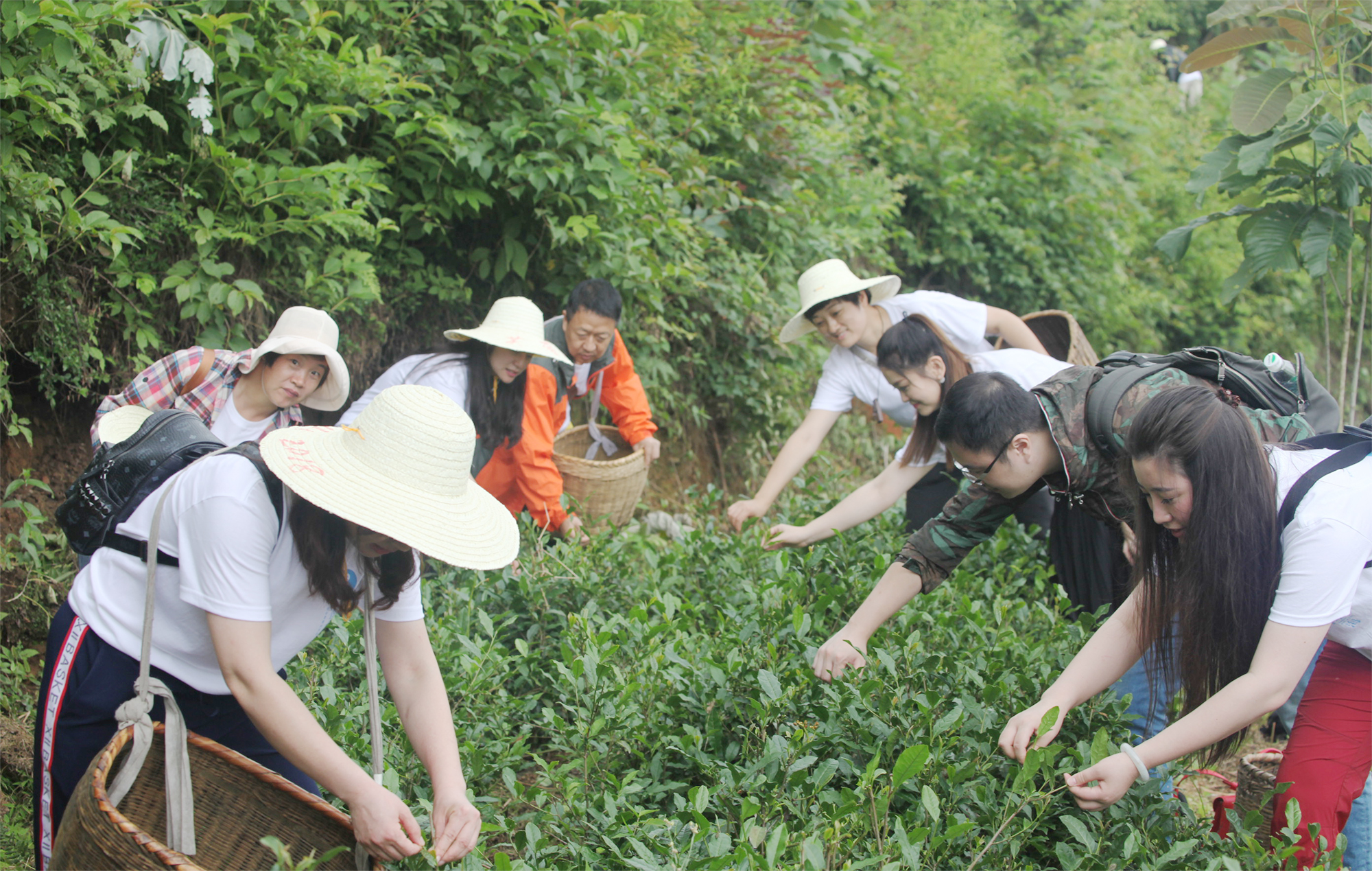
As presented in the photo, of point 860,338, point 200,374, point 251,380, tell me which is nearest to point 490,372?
point 251,380

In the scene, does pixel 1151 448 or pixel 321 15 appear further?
pixel 321 15

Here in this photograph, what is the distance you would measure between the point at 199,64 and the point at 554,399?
1.84m

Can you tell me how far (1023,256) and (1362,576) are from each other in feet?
23.2

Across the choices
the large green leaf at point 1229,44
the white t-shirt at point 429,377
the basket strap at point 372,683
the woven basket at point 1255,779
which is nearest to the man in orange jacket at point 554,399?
the white t-shirt at point 429,377

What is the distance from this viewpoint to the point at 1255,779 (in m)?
2.75

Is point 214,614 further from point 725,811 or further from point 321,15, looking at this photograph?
point 321,15

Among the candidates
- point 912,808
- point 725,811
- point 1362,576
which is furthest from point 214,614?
point 1362,576

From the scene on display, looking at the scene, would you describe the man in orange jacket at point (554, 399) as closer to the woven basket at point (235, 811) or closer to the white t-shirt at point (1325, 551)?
the woven basket at point (235, 811)

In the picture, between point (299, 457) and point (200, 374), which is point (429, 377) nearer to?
point (200, 374)

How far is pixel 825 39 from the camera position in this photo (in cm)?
768

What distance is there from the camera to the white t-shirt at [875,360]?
403cm

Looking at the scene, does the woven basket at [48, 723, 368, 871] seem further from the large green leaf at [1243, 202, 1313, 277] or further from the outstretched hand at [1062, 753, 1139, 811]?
the large green leaf at [1243, 202, 1313, 277]

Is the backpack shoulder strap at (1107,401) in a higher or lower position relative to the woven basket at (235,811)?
higher

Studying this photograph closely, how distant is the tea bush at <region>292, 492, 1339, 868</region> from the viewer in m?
1.86
